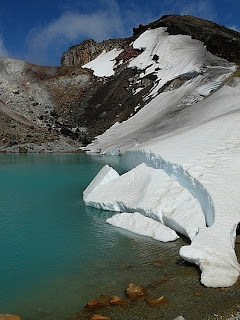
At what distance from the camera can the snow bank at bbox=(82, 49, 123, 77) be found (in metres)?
67.5

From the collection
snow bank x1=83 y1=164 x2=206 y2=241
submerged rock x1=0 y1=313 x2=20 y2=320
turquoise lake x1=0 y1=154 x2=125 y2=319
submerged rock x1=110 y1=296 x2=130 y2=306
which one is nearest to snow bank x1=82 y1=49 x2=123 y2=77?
turquoise lake x1=0 y1=154 x2=125 y2=319

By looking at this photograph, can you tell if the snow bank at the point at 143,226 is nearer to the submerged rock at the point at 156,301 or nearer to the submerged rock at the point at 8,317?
the submerged rock at the point at 156,301

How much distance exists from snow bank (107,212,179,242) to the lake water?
0.33 m

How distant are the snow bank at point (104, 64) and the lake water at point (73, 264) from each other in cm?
5161

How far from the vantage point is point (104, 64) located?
70438 millimetres

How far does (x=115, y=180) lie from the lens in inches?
719

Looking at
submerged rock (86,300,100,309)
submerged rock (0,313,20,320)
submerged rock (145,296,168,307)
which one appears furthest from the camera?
submerged rock (86,300,100,309)

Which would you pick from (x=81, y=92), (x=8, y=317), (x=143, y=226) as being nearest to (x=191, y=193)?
(x=143, y=226)

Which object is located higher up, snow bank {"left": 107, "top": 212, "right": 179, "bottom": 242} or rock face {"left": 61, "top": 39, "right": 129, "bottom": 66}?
rock face {"left": 61, "top": 39, "right": 129, "bottom": 66}

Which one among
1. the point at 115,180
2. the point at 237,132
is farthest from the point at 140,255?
the point at 237,132

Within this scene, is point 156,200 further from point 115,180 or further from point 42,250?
point 42,250

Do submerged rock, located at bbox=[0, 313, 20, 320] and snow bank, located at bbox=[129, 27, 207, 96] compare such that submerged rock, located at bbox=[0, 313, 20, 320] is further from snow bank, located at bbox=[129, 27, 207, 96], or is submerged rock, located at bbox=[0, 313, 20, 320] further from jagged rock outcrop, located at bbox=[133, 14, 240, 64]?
jagged rock outcrop, located at bbox=[133, 14, 240, 64]

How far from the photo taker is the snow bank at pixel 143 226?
12.5 m

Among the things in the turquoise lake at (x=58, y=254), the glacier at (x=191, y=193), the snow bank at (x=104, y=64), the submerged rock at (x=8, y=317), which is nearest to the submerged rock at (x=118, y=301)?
the turquoise lake at (x=58, y=254)
